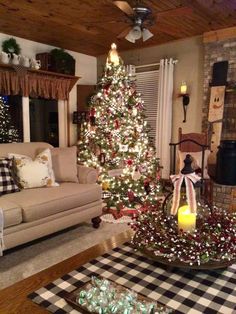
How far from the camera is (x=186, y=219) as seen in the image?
4.97 ft

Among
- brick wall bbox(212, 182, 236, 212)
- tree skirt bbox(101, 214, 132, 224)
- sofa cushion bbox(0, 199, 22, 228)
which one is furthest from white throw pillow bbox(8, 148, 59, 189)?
brick wall bbox(212, 182, 236, 212)

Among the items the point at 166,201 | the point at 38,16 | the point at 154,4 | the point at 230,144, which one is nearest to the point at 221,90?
the point at 230,144

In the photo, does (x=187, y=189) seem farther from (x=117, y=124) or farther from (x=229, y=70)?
(x=229, y=70)

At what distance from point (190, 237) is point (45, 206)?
1.59 metres

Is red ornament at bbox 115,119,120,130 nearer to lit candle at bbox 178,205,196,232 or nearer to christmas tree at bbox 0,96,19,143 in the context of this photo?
christmas tree at bbox 0,96,19,143

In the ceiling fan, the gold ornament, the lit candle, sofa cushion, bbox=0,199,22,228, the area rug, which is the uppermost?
the ceiling fan

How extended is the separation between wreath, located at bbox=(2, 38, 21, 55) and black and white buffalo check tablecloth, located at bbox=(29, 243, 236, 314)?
3.80 meters

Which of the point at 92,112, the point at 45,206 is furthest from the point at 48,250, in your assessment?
the point at 92,112

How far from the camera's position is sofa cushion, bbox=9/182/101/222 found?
8.31ft

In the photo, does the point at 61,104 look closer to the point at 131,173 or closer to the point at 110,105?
the point at 110,105

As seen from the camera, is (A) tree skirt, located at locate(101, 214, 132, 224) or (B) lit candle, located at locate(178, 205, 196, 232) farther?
(A) tree skirt, located at locate(101, 214, 132, 224)

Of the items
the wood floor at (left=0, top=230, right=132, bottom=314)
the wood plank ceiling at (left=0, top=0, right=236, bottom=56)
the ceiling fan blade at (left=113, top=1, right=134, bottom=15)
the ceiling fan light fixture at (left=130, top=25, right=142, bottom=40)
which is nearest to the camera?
the wood floor at (left=0, top=230, right=132, bottom=314)

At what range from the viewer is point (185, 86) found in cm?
462

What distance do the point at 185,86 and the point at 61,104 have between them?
2.33 m
